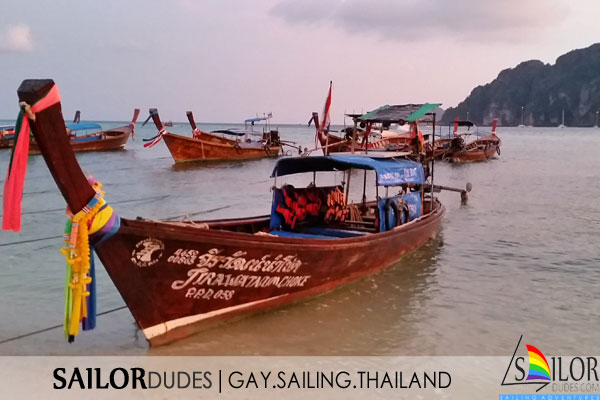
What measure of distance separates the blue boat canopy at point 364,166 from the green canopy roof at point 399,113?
49.8 inches

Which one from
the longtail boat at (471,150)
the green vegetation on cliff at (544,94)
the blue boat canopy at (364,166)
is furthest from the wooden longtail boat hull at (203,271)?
the green vegetation on cliff at (544,94)

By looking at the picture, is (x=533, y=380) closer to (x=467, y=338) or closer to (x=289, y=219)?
(x=467, y=338)

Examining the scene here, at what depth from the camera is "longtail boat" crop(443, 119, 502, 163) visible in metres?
39.9

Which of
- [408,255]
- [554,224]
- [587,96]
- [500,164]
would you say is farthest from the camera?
[587,96]

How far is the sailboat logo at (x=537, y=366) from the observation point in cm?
664

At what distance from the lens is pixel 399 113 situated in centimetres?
1280

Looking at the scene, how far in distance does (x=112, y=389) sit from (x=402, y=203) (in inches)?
281

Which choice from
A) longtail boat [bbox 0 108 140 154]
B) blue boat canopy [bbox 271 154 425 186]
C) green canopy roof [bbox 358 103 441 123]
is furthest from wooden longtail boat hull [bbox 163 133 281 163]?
blue boat canopy [bbox 271 154 425 186]

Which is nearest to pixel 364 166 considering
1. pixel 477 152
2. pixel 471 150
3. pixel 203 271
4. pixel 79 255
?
pixel 203 271

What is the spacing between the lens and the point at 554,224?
53.9 ft

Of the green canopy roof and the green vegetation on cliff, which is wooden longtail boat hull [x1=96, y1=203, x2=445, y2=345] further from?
the green vegetation on cliff

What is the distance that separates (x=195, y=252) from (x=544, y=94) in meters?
189

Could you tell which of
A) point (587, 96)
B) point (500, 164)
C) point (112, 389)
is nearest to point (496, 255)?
point (112, 389)

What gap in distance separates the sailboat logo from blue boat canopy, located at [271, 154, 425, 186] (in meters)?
4.10
